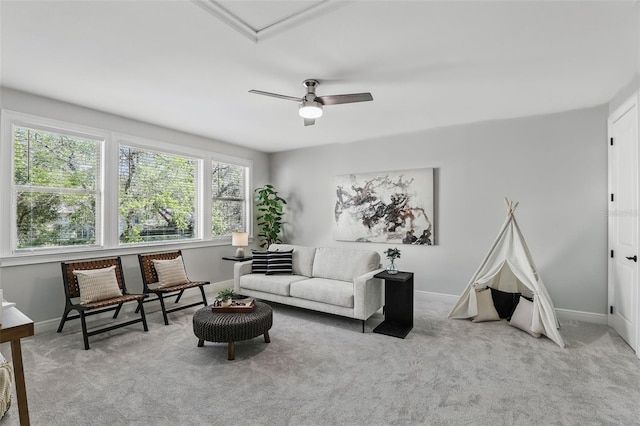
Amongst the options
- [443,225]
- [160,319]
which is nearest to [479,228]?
[443,225]

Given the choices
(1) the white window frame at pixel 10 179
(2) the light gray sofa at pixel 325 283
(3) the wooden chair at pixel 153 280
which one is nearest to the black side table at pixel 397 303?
(2) the light gray sofa at pixel 325 283

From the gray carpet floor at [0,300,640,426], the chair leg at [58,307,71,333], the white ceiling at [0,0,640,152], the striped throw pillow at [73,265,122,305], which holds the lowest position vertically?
the gray carpet floor at [0,300,640,426]

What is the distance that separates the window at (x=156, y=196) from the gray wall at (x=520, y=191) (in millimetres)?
2700

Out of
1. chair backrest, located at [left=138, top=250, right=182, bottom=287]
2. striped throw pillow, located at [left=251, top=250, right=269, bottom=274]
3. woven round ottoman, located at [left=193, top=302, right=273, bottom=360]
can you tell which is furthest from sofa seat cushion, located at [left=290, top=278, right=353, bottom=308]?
chair backrest, located at [left=138, top=250, right=182, bottom=287]

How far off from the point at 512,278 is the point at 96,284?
4943mm

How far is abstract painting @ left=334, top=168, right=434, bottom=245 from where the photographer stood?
4.86 metres

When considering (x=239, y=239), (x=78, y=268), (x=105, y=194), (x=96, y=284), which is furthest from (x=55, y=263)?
(x=239, y=239)

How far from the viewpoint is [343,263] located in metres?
4.29

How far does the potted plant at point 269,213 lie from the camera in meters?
6.07

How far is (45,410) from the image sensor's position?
6.97 ft

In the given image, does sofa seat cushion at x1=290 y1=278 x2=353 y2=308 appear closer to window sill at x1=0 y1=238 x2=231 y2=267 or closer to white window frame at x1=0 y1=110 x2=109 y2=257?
window sill at x1=0 y1=238 x2=231 y2=267

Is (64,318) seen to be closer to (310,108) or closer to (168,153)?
(168,153)

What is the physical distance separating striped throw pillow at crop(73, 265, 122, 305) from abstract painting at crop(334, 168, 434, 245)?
3376 mm

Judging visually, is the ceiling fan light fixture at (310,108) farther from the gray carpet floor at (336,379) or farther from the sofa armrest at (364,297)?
the gray carpet floor at (336,379)
